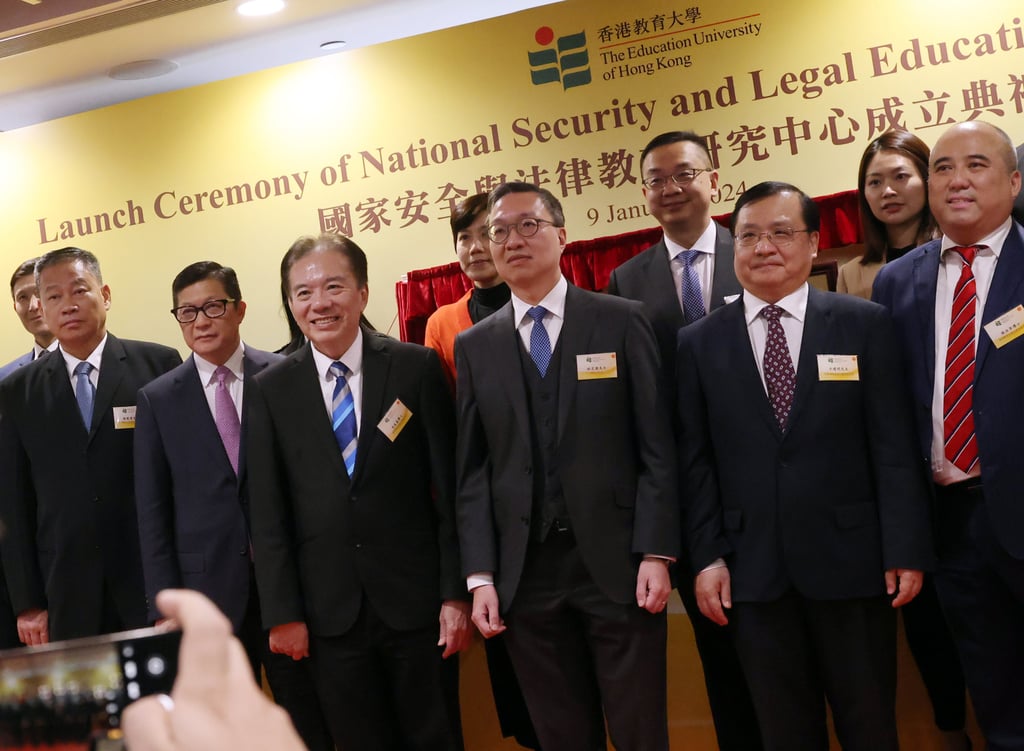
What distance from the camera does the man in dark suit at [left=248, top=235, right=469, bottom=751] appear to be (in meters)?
2.85

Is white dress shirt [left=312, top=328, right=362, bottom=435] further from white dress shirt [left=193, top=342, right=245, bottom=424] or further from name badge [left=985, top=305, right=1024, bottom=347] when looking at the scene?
name badge [left=985, top=305, right=1024, bottom=347]

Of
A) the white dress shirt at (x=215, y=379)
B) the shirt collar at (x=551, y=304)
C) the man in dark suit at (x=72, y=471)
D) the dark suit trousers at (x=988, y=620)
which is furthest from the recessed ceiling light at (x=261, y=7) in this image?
the dark suit trousers at (x=988, y=620)

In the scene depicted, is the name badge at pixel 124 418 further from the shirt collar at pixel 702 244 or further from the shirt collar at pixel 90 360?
the shirt collar at pixel 702 244

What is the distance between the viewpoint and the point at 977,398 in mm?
2650

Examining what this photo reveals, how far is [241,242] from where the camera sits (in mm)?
5621

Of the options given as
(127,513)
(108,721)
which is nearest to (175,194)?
(127,513)

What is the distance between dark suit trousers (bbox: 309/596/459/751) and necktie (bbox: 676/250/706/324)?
124 centimetres

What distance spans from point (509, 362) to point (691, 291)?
77 cm

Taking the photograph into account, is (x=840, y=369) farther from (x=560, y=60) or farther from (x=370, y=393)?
(x=560, y=60)

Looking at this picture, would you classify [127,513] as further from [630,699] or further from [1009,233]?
[1009,233]

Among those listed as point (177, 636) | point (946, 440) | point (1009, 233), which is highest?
point (1009, 233)

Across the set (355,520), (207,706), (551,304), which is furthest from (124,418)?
(207,706)

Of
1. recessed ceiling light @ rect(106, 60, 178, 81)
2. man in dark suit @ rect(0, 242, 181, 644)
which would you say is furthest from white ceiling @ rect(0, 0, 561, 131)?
man in dark suit @ rect(0, 242, 181, 644)

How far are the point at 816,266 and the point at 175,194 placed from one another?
3.55 m
